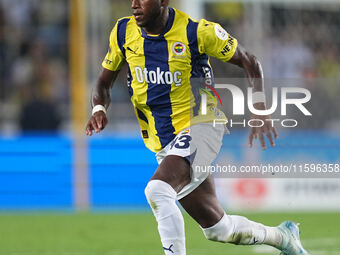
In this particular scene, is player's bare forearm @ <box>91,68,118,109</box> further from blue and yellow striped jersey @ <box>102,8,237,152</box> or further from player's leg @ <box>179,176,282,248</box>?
player's leg @ <box>179,176,282,248</box>

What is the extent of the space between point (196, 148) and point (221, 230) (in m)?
0.68

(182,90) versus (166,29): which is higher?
(166,29)

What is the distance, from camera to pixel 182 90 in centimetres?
577

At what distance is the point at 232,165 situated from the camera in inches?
480

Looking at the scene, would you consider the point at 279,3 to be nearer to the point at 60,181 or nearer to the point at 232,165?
the point at 232,165

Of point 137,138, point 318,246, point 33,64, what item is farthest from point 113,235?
point 33,64

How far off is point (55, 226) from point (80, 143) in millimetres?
2487

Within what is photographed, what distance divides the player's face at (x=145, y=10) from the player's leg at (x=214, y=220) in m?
1.24

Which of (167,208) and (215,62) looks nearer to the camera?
(167,208)

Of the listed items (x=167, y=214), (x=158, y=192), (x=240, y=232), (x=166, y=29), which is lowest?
(x=240, y=232)

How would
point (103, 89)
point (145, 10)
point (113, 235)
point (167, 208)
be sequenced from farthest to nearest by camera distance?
point (113, 235) < point (103, 89) < point (145, 10) < point (167, 208)

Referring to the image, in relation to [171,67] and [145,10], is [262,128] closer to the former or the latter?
[171,67]

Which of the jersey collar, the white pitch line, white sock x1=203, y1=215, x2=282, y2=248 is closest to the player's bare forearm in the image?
the jersey collar

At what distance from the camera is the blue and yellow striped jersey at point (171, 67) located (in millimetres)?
5680
